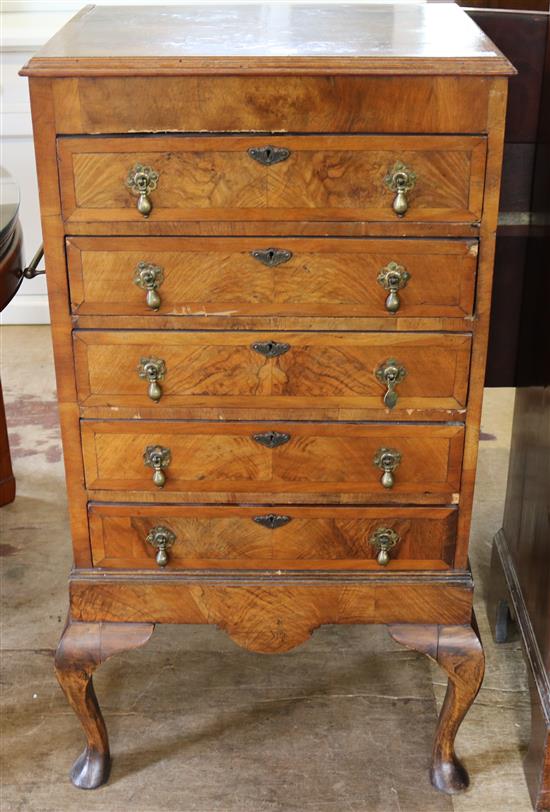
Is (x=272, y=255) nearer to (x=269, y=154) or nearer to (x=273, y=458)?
(x=269, y=154)

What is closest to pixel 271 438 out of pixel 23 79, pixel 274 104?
pixel 274 104

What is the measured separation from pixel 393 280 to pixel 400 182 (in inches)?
5.7

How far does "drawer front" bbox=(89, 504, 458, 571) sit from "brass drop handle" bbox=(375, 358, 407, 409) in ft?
0.68

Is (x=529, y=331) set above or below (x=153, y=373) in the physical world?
below

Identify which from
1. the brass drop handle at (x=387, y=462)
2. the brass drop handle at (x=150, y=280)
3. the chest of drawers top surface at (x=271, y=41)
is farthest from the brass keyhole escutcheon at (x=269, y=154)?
the brass drop handle at (x=387, y=462)

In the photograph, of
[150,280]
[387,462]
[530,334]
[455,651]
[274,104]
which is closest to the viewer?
[274,104]

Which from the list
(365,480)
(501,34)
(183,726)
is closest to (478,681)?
(365,480)

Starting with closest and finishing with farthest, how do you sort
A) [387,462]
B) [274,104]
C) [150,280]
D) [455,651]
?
[274,104], [150,280], [387,462], [455,651]

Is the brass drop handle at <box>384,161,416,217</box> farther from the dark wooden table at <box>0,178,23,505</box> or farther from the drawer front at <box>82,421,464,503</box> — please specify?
the dark wooden table at <box>0,178,23,505</box>

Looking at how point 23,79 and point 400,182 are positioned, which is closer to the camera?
point 400,182

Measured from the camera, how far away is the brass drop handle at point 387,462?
1.72 m

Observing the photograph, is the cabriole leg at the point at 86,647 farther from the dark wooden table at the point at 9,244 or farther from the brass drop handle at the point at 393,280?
the brass drop handle at the point at 393,280

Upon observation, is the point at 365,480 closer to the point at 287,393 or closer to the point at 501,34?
the point at 287,393

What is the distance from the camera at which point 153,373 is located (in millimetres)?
1664
